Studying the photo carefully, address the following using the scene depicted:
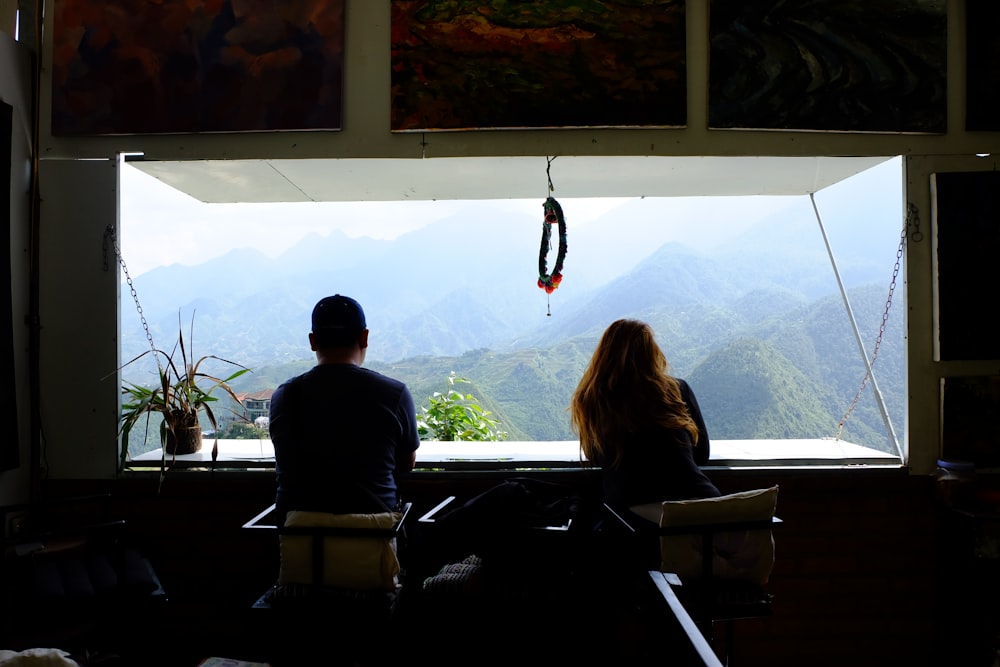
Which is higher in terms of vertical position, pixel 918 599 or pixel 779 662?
pixel 918 599

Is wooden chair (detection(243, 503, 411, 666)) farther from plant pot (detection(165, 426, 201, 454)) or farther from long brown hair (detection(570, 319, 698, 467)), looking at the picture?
plant pot (detection(165, 426, 201, 454))

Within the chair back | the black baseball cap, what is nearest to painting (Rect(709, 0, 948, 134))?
the black baseball cap

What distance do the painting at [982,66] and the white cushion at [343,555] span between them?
3097 millimetres

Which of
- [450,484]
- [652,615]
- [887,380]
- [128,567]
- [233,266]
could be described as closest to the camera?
[652,615]

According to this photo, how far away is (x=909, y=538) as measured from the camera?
2.94 metres

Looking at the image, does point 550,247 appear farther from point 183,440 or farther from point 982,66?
point 982,66

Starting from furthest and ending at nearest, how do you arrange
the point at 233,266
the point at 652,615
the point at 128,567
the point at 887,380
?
the point at 233,266 → the point at 887,380 → the point at 128,567 → the point at 652,615

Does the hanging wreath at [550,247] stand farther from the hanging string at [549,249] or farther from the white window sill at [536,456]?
the white window sill at [536,456]

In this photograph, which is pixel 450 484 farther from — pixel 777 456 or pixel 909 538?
pixel 909 538

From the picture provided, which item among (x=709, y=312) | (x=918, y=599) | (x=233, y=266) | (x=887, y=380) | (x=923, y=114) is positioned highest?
(x=923, y=114)

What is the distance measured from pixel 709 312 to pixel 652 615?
367cm

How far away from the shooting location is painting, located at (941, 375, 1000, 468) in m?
2.93

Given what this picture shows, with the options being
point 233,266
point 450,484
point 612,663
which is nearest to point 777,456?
point 612,663

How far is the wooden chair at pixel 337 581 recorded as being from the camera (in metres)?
2.03
